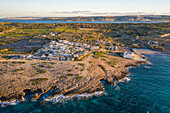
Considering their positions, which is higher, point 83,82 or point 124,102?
point 83,82

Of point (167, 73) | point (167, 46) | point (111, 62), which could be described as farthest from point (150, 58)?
point (167, 46)

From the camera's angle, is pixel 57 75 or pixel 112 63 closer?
pixel 57 75

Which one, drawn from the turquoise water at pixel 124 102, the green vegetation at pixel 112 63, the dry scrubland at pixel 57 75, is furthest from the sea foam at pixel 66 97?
the green vegetation at pixel 112 63

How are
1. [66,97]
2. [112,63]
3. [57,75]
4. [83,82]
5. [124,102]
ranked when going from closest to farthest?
[124,102] → [66,97] → [83,82] → [57,75] → [112,63]

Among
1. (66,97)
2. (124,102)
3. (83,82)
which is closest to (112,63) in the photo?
(83,82)

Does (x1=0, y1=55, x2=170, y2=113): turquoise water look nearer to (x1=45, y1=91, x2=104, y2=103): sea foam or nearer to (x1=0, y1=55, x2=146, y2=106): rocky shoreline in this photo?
(x1=45, y1=91, x2=104, y2=103): sea foam

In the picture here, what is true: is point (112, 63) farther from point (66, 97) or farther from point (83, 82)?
point (66, 97)

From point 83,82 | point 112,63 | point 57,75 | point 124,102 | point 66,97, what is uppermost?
point 112,63
